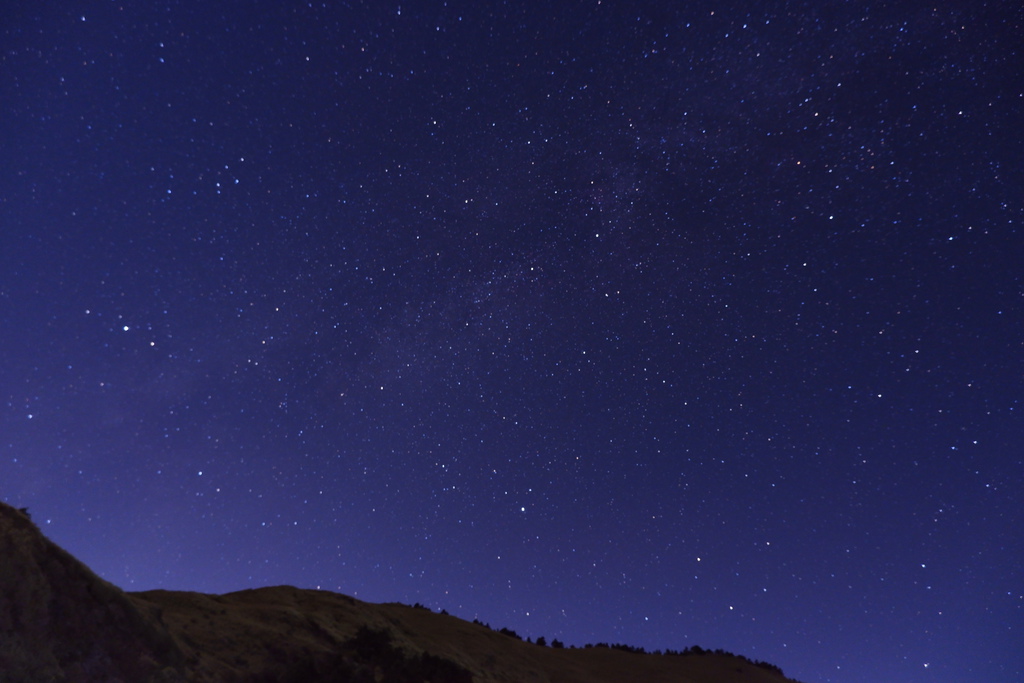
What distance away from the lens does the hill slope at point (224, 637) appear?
8.20 m

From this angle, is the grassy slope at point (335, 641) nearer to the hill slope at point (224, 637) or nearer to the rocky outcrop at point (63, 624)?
the hill slope at point (224, 637)

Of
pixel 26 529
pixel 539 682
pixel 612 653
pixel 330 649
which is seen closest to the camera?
pixel 26 529

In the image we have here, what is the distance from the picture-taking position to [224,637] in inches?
498

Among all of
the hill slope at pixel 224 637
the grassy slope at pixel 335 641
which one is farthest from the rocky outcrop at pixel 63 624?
the grassy slope at pixel 335 641

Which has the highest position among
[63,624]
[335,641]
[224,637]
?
[335,641]

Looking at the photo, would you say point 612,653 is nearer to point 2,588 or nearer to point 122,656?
point 122,656

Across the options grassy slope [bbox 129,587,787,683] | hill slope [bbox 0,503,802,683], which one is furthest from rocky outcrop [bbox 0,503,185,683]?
grassy slope [bbox 129,587,787,683]

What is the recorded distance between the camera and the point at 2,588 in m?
7.89

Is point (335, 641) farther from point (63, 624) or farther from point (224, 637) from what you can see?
point (63, 624)

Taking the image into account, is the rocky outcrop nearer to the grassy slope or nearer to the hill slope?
the hill slope

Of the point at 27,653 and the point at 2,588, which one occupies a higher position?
the point at 2,588

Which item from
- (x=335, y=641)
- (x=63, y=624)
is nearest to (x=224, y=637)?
(x=335, y=641)

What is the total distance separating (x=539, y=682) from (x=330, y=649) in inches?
351

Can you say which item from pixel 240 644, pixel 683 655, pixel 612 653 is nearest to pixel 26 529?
pixel 240 644
